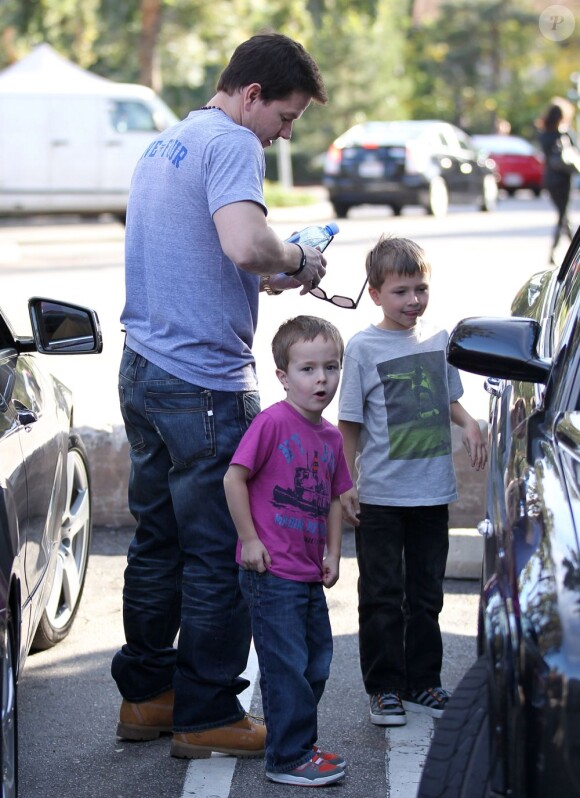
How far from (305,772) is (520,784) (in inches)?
57.7

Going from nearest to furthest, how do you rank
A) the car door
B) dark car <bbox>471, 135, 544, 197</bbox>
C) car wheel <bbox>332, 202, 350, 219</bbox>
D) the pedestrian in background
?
the car door
the pedestrian in background
car wheel <bbox>332, 202, 350, 219</bbox>
dark car <bbox>471, 135, 544, 197</bbox>

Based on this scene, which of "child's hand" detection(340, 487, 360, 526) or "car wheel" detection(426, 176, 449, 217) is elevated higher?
"car wheel" detection(426, 176, 449, 217)

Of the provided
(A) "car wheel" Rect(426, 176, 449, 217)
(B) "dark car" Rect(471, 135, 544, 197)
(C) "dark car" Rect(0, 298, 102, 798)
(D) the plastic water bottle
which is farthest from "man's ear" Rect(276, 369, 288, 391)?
(B) "dark car" Rect(471, 135, 544, 197)

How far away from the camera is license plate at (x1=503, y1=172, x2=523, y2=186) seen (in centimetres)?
3806

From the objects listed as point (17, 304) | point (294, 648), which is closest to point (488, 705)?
point (294, 648)

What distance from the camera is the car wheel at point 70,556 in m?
4.84

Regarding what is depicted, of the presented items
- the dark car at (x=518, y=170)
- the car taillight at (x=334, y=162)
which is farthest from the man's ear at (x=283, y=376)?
the dark car at (x=518, y=170)

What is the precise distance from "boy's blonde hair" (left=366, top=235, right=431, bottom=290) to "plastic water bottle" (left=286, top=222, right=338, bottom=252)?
0.23 m

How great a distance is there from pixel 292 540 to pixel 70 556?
4.91 ft

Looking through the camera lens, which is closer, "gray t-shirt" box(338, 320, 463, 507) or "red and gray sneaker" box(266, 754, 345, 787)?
"red and gray sneaker" box(266, 754, 345, 787)

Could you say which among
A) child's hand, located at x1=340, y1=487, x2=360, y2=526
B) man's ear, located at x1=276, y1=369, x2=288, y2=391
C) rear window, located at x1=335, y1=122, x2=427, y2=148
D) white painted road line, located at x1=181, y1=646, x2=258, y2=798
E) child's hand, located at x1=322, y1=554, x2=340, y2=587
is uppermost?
rear window, located at x1=335, y1=122, x2=427, y2=148

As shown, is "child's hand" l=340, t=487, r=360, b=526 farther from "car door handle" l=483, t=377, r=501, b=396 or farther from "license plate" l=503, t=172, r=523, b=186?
"license plate" l=503, t=172, r=523, b=186

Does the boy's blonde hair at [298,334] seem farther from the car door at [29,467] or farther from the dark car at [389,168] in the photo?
the dark car at [389,168]

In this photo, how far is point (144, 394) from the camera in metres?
3.80
